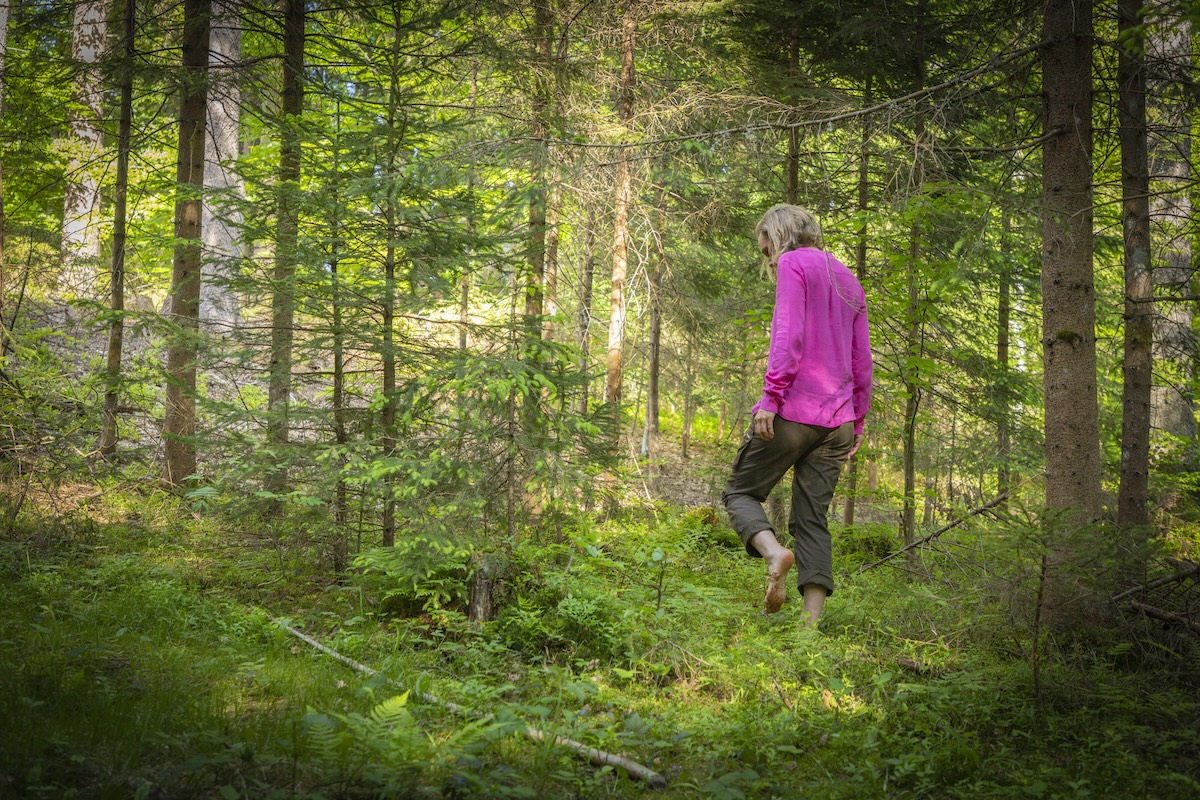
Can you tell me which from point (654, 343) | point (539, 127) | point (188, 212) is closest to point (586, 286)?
point (654, 343)

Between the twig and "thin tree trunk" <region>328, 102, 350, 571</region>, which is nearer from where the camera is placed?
the twig

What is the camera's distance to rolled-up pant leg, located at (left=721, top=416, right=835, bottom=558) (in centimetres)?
462

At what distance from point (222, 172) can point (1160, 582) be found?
1416 cm

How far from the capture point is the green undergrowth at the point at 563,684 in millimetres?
2699

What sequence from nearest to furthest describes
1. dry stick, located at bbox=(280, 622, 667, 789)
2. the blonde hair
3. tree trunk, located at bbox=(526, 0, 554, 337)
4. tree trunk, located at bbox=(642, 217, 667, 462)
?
dry stick, located at bbox=(280, 622, 667, 789)
the blonde hair
tree trunk, located at bbox=(526, 0, 554, 337)
tree trunk, located at bbox=(642, 217, 667, 462)

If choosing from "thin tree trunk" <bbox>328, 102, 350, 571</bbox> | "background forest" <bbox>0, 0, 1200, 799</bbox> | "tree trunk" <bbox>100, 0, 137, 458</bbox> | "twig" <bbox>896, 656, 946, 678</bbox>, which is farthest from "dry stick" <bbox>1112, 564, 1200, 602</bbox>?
"tree trunk" <bbox>100, 0, 137, 458</bbox>

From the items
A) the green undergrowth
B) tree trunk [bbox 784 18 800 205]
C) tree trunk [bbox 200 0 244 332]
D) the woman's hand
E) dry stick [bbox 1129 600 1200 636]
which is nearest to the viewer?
the green undergrowth

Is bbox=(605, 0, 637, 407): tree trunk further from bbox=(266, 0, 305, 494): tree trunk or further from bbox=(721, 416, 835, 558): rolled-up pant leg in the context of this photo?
bbox=(721, 416, 835, 558): rolled-up pant leg

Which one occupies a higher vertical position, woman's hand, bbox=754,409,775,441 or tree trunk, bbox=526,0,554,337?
tree trunk, bbox=526,0,554,337

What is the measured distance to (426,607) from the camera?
5.05 m

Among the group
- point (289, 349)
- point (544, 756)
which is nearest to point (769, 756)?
point (544, 756)

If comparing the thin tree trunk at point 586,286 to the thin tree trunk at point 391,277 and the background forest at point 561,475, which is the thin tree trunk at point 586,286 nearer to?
the background forest at point 561,475

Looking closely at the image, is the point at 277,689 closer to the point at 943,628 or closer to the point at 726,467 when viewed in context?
the point at 943,628

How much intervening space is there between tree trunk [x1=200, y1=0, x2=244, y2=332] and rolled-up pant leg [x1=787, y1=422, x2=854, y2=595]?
454 cm
